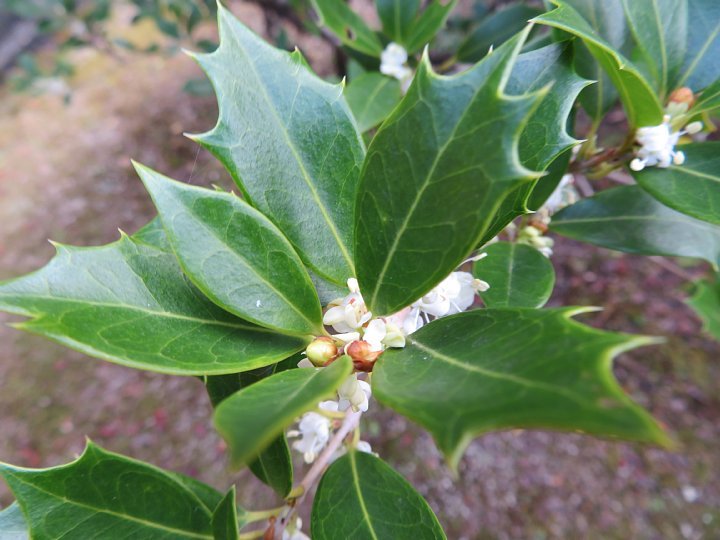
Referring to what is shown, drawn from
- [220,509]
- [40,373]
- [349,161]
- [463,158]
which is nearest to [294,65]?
[349,161]

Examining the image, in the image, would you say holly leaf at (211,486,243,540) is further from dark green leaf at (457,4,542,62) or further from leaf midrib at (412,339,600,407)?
dark green leaf at (457,4,542,62)

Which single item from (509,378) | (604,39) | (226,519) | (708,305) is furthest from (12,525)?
(708,305)

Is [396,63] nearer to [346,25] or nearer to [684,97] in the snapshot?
[346,25]

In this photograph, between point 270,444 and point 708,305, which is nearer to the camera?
point 270,444

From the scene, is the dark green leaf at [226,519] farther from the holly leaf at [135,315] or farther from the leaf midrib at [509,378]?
the leaf midrib at [509,378]

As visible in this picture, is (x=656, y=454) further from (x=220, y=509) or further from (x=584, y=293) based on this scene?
(x=220, y=509)

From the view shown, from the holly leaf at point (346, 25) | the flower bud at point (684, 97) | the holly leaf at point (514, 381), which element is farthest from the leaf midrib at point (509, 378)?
the holly leaf at point (346, 25)
